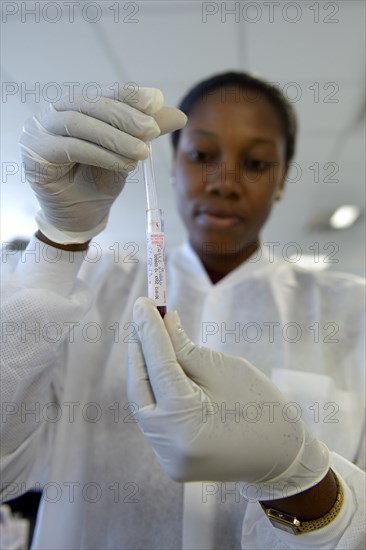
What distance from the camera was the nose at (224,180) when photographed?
2.88ft

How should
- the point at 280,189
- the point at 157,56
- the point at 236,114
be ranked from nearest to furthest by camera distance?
the point at 236,114
the point at 280,189
the point at 157,56

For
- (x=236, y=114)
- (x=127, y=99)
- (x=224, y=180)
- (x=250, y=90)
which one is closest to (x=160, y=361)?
(x=127, y=99)

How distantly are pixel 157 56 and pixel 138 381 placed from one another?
1.10 m

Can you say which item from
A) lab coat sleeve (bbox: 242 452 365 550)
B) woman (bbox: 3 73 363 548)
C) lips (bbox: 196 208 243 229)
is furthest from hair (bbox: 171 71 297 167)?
lab coat sleeve (bbox: 242 452 365 550)

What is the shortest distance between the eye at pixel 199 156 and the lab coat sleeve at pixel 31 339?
37cm

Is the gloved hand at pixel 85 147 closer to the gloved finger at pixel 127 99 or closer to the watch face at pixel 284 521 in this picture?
the gloved finger at pixel 127 99

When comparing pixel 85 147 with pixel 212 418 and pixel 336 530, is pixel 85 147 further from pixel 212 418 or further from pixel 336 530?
pixel 336 530

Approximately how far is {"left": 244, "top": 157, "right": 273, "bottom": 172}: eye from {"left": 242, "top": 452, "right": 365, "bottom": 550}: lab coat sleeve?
1.89 ft

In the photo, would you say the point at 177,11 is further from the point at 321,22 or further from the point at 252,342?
the point at 252,342

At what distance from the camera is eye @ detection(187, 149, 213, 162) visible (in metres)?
0.90

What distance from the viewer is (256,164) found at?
91 cm

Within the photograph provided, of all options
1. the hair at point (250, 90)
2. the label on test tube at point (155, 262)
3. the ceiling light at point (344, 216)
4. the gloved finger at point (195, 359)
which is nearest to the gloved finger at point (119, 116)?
the label on test tube at point (155, 262)

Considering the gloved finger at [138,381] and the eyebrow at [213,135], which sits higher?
the eyebrow at [213,135]

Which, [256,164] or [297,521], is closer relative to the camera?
[297,521]
